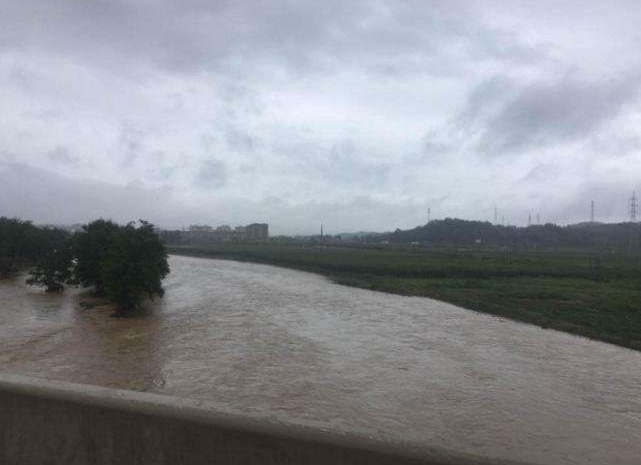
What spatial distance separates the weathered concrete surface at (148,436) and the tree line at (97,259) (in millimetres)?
21136

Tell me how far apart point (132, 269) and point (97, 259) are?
29.3ft

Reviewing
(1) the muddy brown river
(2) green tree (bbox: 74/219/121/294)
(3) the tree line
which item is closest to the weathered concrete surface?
(1) the muddy brown river

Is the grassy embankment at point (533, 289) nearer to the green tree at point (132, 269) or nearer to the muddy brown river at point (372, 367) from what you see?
the muddy brown river at point (372, 367)

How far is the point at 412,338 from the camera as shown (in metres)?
18.2

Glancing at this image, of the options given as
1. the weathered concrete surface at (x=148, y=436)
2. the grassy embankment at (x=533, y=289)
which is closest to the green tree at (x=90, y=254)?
the grassy embankment at (x=533, y=289)

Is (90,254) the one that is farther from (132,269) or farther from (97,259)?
(132,269)

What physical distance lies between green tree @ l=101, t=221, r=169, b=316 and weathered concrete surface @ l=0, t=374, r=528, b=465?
69.3ft

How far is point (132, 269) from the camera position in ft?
79.3

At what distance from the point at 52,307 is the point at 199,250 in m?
62.3

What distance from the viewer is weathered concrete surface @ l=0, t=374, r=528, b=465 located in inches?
112

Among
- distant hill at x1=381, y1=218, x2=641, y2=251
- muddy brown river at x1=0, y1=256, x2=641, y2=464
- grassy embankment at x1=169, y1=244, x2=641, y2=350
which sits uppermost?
distant hill at x1=381, y1=218, x2=641, y2=251

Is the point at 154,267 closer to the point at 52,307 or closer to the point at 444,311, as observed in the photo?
the point at 52,307

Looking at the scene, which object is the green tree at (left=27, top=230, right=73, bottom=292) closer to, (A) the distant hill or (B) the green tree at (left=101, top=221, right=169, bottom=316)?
(B) the green tree at (left=101, top=221, right=169, bottom=316)

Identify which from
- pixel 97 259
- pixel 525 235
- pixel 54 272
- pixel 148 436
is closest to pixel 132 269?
pixel 97 259
